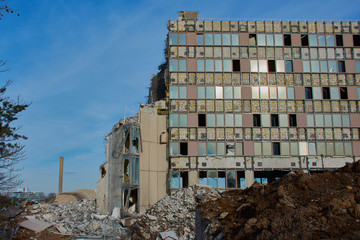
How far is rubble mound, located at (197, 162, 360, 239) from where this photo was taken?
62.6ft

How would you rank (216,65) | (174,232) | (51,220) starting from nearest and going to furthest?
1. (174,232)
2. (51,220)
3. (216,65)

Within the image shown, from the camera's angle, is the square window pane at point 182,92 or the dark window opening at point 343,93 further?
the dark window opening at point 343,93

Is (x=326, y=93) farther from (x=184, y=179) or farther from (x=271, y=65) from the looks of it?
(x=184, y=179)

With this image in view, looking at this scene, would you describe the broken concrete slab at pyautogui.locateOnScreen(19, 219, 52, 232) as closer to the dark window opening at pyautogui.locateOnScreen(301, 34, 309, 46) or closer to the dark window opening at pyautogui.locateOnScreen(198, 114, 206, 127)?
the dark window opening at pyautogui.locateOnScreen(198, 114, 206, 127)

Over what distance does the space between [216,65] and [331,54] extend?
1335cm

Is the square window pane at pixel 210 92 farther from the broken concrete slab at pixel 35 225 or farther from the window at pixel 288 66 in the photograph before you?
the broken concrete slab at pixel 35 225

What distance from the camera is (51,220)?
116 ft

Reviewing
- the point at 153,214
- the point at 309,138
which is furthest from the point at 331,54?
the point at 153,214

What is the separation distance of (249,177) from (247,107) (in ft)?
Result: 24.9

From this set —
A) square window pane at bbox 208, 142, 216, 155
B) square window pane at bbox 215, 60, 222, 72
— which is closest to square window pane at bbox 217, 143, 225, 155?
square window pane at bbox 208, 142, 216, 155

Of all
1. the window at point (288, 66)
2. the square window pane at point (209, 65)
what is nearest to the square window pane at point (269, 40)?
the window at point (288, 66)

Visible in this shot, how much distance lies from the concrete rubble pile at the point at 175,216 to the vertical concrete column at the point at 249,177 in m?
8.59

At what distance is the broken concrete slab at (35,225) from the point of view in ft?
105

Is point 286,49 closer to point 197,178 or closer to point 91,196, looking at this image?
point 197,178
